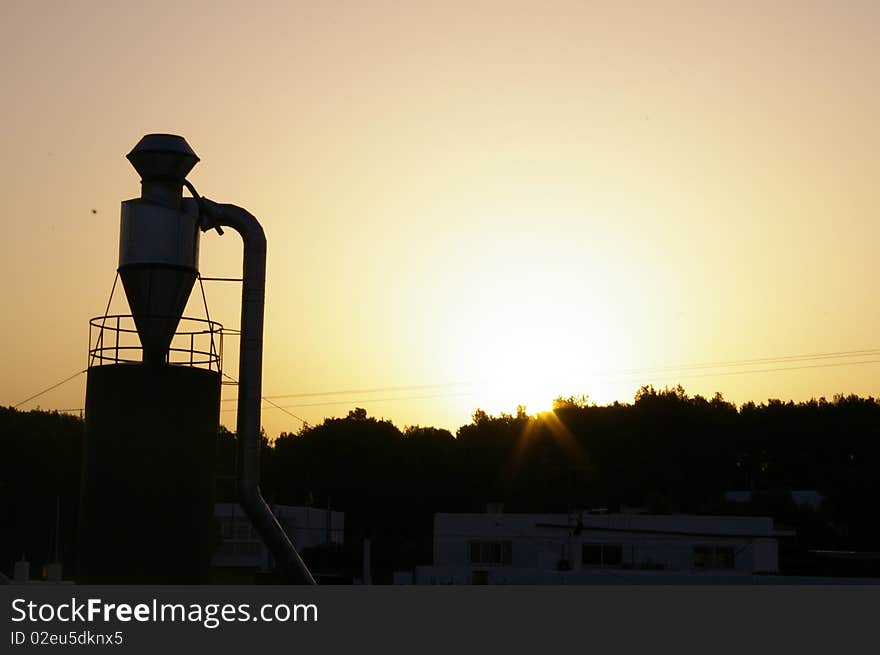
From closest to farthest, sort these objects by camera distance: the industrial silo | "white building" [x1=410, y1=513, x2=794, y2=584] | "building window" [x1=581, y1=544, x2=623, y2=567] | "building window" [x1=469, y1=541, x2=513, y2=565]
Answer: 1. the industrial silo
2. "white building" [x1=410, y1=513, x2=794, y2=584]
3. "building window" [x1=581, y1=544, x2=623, y2=567]
4. "building window" [x1=469, y1=541, x2=513, y2=565]

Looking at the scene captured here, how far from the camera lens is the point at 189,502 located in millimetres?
29094

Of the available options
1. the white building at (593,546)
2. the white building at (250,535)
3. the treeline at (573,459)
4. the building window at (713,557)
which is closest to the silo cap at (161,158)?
the white building at (593,546)

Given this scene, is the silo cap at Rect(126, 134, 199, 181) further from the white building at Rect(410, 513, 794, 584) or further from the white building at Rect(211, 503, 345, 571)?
the white building at Rect(211, 503, 345, 571)

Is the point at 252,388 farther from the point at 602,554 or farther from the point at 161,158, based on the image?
the point at 602,554

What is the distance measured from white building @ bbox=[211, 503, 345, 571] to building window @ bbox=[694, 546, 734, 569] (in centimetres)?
2389

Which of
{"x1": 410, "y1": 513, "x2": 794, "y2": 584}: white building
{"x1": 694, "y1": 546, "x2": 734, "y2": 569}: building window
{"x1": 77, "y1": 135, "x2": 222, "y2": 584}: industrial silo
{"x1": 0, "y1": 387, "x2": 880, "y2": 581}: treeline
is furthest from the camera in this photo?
{"x1": 0, "y1": 387, "x2": 880, "y2": 581}: treeline

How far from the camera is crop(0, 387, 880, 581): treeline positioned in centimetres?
10775

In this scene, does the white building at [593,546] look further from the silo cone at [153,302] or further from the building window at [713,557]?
the silo cone at [153,302]

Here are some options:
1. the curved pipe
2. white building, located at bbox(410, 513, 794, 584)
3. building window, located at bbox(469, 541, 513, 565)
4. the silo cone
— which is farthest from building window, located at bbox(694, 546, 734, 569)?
the silo cone

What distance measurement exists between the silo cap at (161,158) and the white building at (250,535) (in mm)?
36982

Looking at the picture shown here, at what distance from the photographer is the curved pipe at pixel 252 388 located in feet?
104

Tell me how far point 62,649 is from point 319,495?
92.4 metres

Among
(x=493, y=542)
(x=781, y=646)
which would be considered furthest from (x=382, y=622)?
(x=493, y=542)

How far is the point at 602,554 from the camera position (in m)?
65.6
